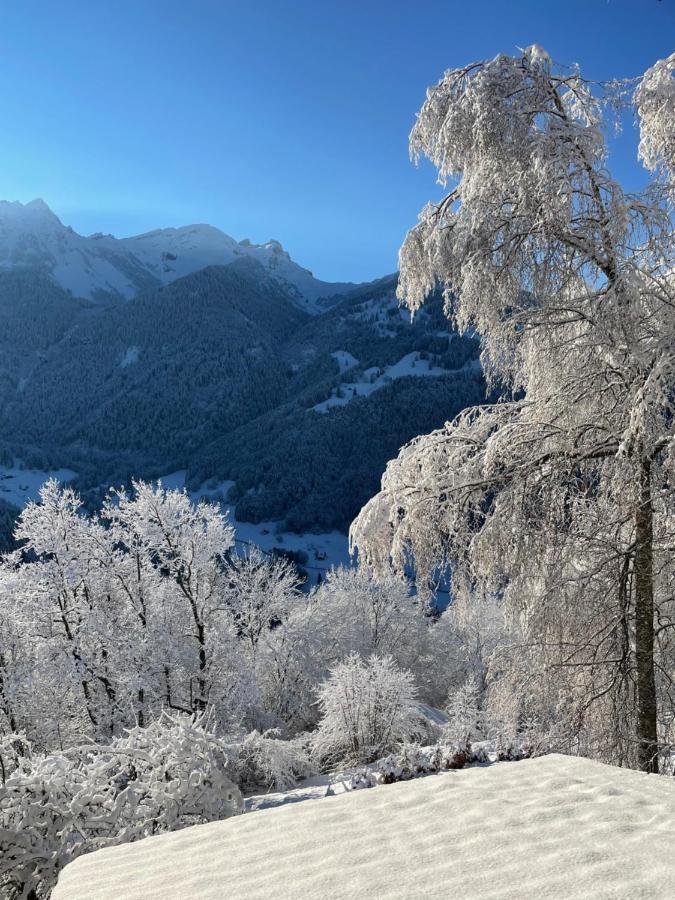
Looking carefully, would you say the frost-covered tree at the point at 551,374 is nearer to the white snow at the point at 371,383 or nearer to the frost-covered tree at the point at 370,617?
the frost-covered tree at the point at 370,617

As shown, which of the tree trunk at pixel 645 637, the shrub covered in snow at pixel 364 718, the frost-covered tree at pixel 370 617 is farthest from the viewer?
the frost-covered tree at pixel 370 617

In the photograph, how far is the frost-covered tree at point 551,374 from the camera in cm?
485

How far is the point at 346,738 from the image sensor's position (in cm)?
1599

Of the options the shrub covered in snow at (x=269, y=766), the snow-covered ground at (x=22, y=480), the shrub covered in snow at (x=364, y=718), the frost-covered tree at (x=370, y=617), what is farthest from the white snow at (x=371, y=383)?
the shrub covered in snow at (x=269, y=766)

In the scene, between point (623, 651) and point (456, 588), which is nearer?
point (623, 651)

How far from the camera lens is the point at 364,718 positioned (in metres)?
16.1

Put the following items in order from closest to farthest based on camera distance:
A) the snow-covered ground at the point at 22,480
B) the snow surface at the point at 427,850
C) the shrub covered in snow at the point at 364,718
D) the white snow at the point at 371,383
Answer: the snow surface at the point at 427,850 → the shrub covered in snow at the point at 364,718 → the snow-covered ground at the point at 22,480 → the white snow at the point at 371,383

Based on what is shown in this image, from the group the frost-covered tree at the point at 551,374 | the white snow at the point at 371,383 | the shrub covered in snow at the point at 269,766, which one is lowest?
the shrub covered in snow at the point at 269,766

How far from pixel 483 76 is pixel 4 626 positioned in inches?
685

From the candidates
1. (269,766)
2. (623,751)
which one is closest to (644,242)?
(623,751)

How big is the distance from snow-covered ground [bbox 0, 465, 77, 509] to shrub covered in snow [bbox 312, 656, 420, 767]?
490 ft

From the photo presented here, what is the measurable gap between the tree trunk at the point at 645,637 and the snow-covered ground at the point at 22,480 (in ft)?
527

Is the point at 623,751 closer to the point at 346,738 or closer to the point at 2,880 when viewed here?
the point at 2,880

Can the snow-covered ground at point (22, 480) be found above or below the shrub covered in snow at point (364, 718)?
above
